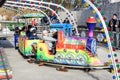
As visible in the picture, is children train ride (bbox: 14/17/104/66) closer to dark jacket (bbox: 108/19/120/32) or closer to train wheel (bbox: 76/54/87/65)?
train wheel (bbox: 76/54/87/65)

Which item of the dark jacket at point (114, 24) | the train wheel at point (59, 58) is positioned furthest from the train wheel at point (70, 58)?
the dark jacket at point (114, 24)

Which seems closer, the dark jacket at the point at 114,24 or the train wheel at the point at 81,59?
the train wheel at the point at 81,59

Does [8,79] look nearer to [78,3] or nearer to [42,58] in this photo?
[42,58]

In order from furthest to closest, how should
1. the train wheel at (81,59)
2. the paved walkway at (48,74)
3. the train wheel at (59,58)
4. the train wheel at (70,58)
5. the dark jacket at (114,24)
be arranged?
the dark jacket at (114,24), the train wheel at (59,58), the train wheel at (70,58), the train wheel at (81,59), the paved walkway at (48,74)

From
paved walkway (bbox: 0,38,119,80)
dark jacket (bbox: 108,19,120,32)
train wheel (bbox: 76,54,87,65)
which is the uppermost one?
dark jacket (bbox: 108,19,120,32)

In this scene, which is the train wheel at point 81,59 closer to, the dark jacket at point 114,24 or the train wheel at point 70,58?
the train wheel at point 70,58

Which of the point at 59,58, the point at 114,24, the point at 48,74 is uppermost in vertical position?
the point at 114,24

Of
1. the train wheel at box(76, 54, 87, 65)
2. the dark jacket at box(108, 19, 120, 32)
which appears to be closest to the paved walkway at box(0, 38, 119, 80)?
the train wheel at box(76, 54, 87, 65)

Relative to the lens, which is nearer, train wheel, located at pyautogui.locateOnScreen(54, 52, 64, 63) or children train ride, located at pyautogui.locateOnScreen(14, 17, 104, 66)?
children train ride, located at pyautogui.locateOnScreen(14, 17, 104, 66)

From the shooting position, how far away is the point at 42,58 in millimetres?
11773

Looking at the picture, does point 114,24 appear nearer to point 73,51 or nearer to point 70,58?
point 73,51

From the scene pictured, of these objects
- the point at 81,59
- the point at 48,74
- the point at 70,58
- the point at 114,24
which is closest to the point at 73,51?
the point at 70,58

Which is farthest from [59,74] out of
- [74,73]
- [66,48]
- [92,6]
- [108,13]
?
[108,13]

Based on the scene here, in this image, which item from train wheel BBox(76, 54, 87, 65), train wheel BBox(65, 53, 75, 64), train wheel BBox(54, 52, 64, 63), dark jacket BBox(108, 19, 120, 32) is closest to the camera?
train wheel BBox(76, 54, 87, 65)
